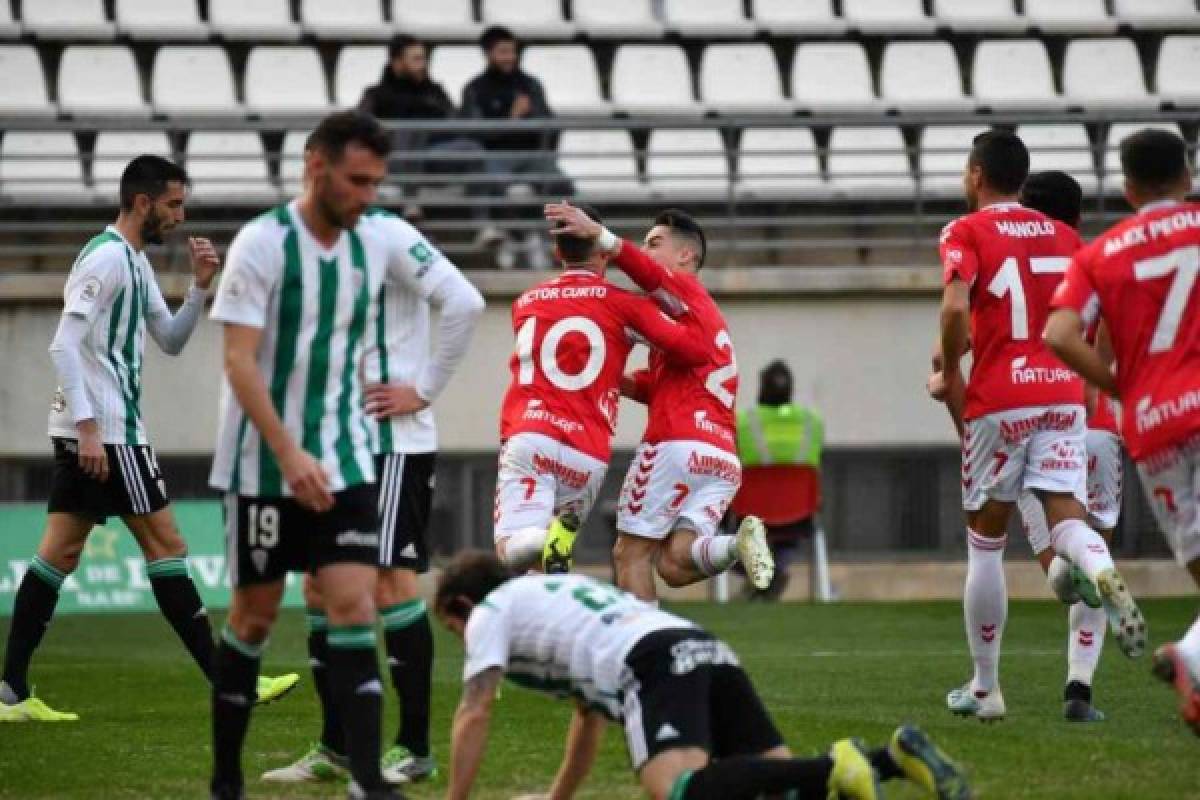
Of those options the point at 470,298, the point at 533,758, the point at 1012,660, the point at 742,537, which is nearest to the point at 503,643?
the point at 470,298

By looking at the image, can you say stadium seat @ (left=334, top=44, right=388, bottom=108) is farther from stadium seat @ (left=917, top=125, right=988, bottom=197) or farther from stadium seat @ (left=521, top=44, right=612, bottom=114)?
stadium seat @ (left=917, top=125, right=988, bottom=197)

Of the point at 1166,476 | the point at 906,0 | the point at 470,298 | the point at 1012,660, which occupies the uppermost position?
the point at 906,0

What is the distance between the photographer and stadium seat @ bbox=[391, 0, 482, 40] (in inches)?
875

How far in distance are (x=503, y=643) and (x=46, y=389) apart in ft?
43.2

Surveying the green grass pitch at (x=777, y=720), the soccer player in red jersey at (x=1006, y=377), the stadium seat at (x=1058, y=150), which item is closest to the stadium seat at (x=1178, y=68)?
the stadium seat at (x=1058, y=150)

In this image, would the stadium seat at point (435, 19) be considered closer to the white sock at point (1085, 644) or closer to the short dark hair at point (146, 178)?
the short dark hair at point (146, 178)

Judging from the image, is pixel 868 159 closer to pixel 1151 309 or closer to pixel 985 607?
pixel 985 607

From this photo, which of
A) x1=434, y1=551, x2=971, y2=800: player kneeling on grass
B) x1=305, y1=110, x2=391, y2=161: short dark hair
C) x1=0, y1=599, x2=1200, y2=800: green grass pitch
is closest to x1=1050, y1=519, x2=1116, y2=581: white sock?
x1=0, y1=599, x2=1200, y2=800: green grass pitch

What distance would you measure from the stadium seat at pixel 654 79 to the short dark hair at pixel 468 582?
48.6 ft

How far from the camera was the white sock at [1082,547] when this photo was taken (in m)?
9.05

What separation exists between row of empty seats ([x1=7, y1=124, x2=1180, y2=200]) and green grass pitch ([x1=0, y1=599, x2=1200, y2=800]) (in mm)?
5191

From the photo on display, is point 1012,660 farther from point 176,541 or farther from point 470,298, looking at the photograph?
point 470,298

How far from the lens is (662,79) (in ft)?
72.0

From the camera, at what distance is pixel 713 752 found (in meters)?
6.86
